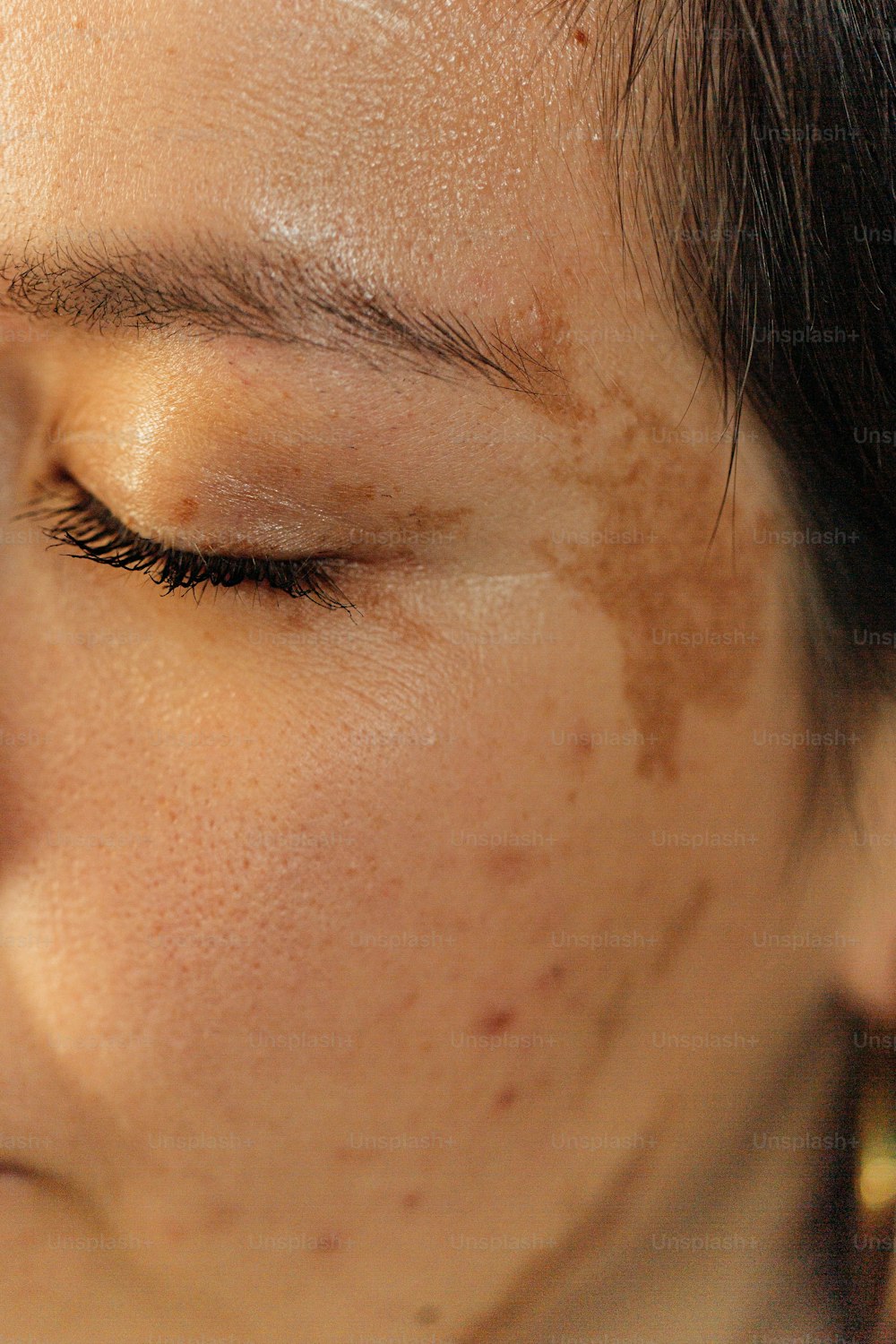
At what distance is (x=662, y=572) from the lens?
57cm

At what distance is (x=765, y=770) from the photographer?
1.98 ft

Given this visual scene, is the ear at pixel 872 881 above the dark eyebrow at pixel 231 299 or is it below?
below

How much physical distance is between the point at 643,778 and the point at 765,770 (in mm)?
72

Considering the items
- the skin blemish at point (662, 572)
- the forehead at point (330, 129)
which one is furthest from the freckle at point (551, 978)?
the forehead at point (330, 129)

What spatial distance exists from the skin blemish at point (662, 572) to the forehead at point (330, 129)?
103 mm

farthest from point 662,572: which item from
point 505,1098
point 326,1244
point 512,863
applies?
point 326,1244

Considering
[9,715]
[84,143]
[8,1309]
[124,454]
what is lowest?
[8,1309]

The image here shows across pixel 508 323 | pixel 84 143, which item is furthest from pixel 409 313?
pixel 84 143

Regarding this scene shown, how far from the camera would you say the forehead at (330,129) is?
51 centimetres

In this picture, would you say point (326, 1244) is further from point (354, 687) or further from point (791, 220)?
point (791, 220)

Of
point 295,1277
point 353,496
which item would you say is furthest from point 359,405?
point 295,1277

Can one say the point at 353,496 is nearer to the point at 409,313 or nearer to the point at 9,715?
the point at 409,313

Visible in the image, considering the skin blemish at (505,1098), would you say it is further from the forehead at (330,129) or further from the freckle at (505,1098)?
the forehead at (330,129)

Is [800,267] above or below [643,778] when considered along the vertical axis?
above
